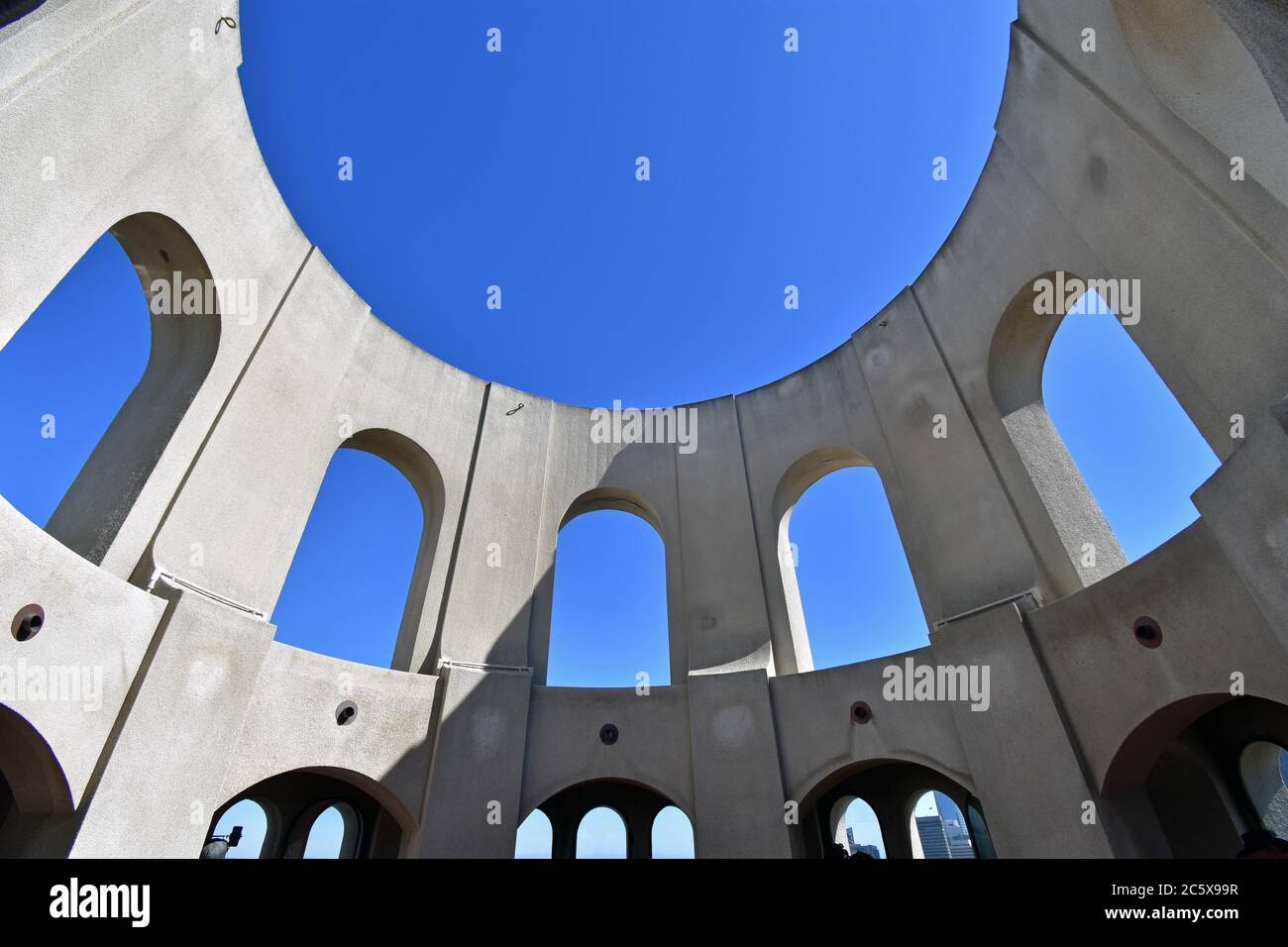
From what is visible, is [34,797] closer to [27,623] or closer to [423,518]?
[27,623]

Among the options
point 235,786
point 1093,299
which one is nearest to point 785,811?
point 235,786

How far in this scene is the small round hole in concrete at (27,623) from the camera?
4918 millimetres

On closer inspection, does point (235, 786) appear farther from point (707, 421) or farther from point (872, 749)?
point (707, 421)

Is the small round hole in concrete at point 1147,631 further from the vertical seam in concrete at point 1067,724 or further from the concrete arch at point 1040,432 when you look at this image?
the concrete arch at point 1040,432

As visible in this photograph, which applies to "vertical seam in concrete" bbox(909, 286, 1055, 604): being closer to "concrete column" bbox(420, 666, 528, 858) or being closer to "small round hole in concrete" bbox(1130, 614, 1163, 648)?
"small round hole in concrete" bbox(1130, 614, 1163, 648)

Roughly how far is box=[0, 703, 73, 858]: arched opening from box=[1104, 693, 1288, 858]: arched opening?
945 centimetres

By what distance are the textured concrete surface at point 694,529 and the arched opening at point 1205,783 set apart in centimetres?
5

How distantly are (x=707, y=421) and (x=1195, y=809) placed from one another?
8712 mm

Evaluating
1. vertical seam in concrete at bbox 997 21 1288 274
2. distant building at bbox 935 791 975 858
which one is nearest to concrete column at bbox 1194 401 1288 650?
vertical seam in concrete at bbox 997 21 1288 274

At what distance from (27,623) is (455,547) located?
534 centimetres

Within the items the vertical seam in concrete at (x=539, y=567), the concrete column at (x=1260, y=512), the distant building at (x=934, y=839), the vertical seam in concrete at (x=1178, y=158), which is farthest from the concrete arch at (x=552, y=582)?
the distant building at (x=934, y=839)

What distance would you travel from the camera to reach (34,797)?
→ 5.43 meters
